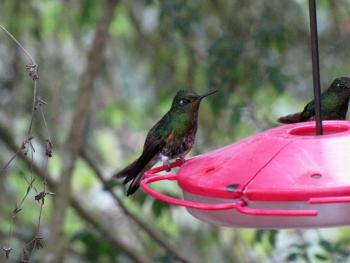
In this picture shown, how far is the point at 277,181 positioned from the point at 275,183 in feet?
0.05

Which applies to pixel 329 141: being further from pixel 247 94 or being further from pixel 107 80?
pixel 107 80

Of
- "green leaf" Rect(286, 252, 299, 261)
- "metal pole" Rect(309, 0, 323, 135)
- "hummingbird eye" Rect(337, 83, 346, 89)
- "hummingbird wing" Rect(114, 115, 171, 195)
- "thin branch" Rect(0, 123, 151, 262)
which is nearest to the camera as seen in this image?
"metal pole" Rect(309, 0, 323, 135)

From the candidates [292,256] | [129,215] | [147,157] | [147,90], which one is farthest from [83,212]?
[147,157]

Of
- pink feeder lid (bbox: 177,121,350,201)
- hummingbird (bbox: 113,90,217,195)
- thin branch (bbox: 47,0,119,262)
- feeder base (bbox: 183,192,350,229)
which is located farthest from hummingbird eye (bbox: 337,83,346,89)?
thin branch (bbox: 47,0,119,262)

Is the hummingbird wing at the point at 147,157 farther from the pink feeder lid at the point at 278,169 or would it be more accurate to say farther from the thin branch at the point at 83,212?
the thin branch at the point at 83,212

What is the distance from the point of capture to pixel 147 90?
22.3 ft

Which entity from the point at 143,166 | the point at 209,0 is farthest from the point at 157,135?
the point at 209,0

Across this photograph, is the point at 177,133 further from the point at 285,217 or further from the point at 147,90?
the point at 147,90

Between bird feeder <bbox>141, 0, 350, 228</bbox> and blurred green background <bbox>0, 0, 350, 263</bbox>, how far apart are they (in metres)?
1.86

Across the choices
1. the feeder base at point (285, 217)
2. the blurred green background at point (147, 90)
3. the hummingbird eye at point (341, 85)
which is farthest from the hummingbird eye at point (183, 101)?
the feeder base at point (285, 217)

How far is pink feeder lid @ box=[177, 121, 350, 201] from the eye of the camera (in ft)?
6.39

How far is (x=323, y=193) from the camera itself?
192 cm

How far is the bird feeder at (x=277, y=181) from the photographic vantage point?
1931mm

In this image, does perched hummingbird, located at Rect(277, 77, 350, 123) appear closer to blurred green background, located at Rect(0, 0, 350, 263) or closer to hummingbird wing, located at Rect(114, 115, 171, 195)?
hummingbird wing, located at Rect(114, 115, 171, 195)
